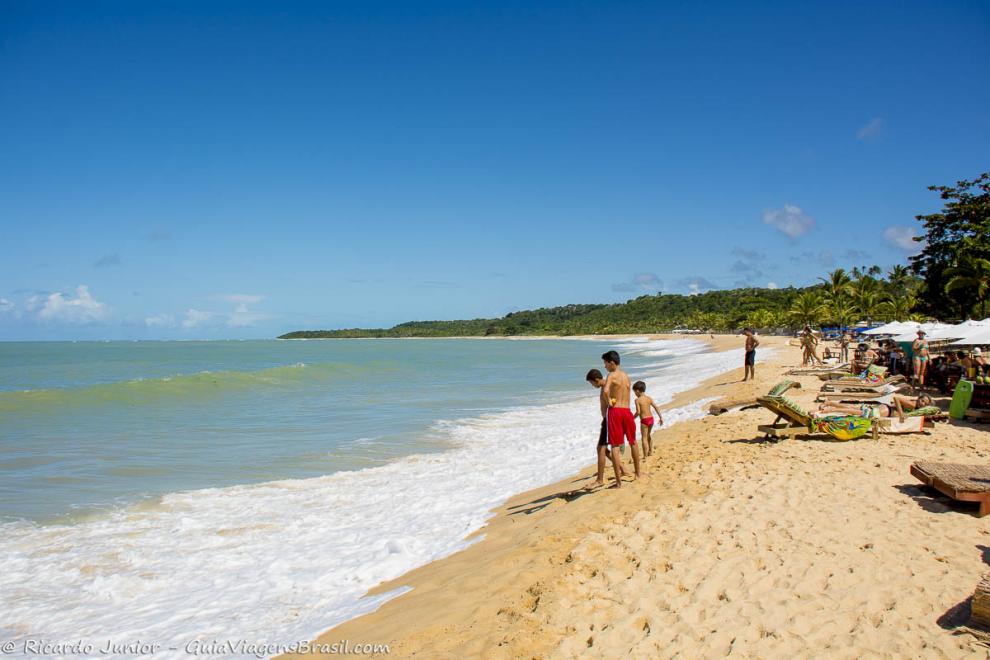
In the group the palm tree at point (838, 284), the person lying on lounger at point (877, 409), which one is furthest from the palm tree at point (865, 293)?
the person lying on lounger at point (877, 409)

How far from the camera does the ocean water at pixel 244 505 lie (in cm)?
514

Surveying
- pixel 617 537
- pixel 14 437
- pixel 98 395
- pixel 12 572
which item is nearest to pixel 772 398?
pixel 617 537

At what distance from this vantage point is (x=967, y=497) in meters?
5.13

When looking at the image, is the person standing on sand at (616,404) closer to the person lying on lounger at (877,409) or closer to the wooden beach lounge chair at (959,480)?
the wooden beach lounge chair at (959,480)

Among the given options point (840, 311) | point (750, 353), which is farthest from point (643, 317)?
point (750, 353)

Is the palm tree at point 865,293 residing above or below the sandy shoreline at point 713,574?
above

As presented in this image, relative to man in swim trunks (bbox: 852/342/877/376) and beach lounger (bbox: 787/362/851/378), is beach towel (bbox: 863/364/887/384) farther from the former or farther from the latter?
beach lounger (bbox: 787/362/851/378)

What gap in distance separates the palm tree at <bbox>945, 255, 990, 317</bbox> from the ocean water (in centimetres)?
1612

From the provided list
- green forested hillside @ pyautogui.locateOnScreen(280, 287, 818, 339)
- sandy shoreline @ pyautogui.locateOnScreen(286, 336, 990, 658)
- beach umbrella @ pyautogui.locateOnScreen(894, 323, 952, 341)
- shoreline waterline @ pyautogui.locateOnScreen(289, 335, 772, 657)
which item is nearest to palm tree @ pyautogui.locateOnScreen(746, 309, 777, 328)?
green forested hillside @ pyautogui.locateOnScreen(280, 287, 818, 339)

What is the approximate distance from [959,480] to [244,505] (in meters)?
8.08

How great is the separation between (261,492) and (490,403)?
1080cm

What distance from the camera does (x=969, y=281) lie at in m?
24.7

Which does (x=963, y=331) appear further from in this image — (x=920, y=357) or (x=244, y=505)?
(x=244, y=505)

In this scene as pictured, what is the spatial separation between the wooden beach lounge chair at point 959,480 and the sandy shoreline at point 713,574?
0.57 feet
